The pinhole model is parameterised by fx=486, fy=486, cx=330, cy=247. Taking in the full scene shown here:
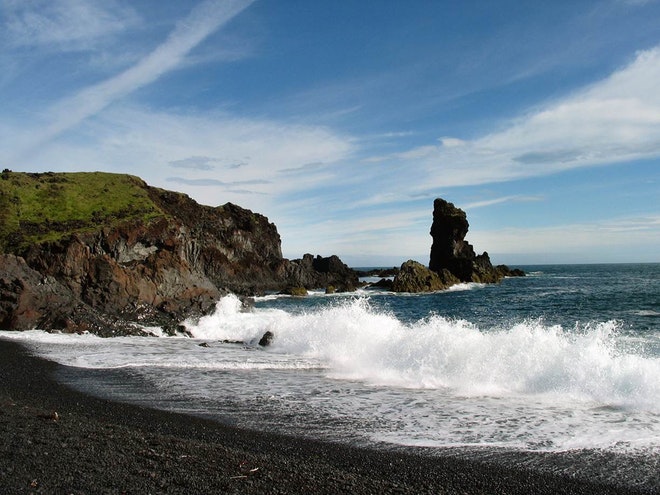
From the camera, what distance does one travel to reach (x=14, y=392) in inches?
494

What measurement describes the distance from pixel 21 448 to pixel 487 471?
291 inches

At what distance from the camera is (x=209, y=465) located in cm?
750

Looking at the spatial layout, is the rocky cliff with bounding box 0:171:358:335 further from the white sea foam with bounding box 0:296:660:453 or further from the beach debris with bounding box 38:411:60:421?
the beach debris with bounding box 38:411:60:421

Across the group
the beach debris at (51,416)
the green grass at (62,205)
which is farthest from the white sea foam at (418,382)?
the green grass at (62,205)

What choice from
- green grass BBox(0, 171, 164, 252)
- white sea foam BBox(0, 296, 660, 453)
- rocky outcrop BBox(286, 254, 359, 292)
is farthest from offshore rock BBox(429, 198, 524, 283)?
white sea foam BBox(0, 296, 660, 453)

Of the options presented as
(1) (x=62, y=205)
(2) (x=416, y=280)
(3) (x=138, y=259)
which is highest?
(1) (x=62, y=205)

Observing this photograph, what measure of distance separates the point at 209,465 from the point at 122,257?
190ft

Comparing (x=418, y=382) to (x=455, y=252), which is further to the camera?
(x=455, y=252)

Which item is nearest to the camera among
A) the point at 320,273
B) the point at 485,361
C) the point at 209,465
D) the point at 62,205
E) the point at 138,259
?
the point at 209,465

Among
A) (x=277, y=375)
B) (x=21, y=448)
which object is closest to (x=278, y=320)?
(x=277, y=375)

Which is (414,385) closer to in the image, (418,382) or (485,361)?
(418,382)

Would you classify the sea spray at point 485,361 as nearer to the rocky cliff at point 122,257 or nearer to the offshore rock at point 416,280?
the rocky cliff at point 122,257

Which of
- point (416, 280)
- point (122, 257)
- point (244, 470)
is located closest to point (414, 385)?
point (244, 470)

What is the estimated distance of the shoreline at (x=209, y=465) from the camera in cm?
671
